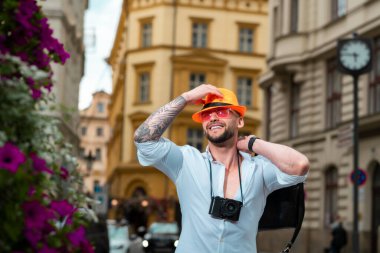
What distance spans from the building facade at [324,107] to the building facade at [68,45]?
881 cm

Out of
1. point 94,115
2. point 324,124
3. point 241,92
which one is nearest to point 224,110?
point 324,124

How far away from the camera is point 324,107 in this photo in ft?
116

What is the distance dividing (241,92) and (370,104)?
33.2 meters

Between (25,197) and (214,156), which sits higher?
(214,156)

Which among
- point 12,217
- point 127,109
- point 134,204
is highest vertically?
point 127,109

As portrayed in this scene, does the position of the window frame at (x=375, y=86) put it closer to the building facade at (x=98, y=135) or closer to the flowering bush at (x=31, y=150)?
the flowering bush at (x=31, y=150)

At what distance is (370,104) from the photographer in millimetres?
30906

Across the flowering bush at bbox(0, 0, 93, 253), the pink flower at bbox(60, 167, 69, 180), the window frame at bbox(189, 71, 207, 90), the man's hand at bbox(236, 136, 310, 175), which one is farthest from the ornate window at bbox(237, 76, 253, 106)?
the pink flower at bbox(60, 167, 69, 180)

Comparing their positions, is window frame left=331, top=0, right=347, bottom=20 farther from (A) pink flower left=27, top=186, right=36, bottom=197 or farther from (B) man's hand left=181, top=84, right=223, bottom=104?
(A) pink flower left=27, top=186, right=36, bottom=197

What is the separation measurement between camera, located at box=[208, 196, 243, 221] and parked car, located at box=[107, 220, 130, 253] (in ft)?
66.8

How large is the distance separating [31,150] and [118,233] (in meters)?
23.2

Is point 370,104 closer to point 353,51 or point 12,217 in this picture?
point 353,51

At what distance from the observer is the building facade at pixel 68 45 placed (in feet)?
136

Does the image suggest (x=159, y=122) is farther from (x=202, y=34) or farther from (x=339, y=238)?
(x=202, y=34)
